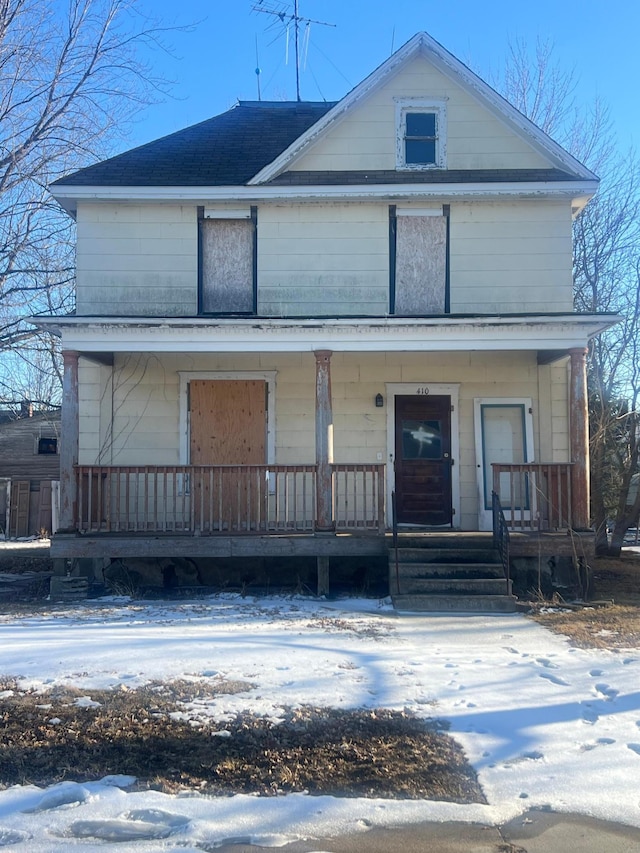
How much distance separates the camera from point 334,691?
5.75 m

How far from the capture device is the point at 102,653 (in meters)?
6.71

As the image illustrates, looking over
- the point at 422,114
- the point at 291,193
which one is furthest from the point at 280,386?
the point at 422,114

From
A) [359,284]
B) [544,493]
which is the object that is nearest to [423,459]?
[544,493]

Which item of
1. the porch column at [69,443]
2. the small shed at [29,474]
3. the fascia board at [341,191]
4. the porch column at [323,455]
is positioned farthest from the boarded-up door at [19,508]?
the porch column at [323,455]

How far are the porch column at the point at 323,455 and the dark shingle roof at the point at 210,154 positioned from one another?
383cm

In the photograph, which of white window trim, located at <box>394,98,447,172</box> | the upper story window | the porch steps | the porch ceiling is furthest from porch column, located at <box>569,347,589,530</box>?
the upper story window

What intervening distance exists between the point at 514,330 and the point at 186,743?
7.64 m

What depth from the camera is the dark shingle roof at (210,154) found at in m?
11.9

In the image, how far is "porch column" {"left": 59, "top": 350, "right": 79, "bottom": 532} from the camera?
10320 mm

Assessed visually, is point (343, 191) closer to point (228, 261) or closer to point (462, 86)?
point (228, 261)

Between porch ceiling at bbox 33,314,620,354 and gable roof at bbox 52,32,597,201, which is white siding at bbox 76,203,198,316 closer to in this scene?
gable roof at bbox 52,32,597,201

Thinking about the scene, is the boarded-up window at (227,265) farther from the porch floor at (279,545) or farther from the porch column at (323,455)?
the porch floor at (279,545)

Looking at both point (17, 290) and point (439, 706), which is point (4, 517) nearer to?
point (17, 290)

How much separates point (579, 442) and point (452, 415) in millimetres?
2291
